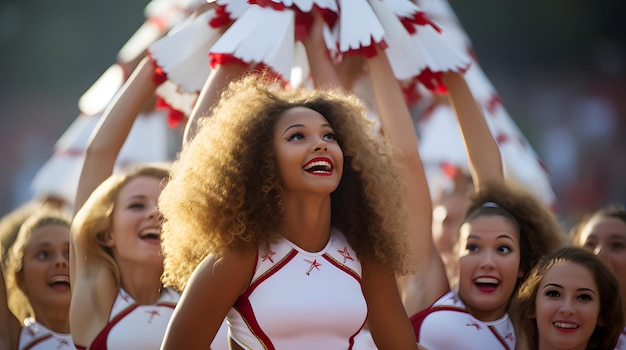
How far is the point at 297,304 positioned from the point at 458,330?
3.47ft

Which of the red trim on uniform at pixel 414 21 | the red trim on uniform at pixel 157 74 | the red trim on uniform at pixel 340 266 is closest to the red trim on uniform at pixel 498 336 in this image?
the red trim on uniform at pixel 340 266

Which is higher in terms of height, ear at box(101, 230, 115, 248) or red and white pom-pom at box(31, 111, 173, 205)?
ear at box(101, 230, 115, 248)

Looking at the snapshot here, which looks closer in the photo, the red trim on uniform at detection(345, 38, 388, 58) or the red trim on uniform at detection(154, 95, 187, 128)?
the red trim on uniform at detection(345, 38, 388, 58)

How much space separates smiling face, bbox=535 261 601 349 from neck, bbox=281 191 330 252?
0.94 metres

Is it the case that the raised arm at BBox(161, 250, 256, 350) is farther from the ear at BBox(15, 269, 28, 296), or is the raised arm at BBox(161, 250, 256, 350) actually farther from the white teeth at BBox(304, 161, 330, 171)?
the ear at BBox(15, 269, 28, 296)

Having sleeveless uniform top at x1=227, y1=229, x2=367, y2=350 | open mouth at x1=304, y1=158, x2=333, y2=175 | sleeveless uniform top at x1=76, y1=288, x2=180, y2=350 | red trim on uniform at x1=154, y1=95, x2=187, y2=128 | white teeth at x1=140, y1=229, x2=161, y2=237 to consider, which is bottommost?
sleeveless uniform top at x1=76, y1=288, x2=180, y2=350

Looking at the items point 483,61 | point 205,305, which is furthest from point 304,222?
point 483,61

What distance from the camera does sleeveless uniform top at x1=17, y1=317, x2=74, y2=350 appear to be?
4004mm

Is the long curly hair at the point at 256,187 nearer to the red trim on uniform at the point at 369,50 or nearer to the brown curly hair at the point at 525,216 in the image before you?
the red trim on uniform at the point at 369,50

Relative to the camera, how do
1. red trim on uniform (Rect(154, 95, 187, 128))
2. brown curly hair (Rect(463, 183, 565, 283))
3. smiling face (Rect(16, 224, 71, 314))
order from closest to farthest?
brown curly hair (Rect(463, 183, 565, 283)), smiling face (Rect(16, 224, 71, 314)), red trim on uniform (Rect(154, 95, 187, 128))

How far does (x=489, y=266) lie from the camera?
3781 millimetres

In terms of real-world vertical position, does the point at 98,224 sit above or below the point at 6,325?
above

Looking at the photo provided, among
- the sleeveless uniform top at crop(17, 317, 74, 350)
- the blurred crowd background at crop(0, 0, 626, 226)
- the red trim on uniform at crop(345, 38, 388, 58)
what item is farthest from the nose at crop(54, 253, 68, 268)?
the blurred crowd background at crop(0, 0, 626, 226)

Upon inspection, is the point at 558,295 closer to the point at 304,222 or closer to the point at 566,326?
the point at 566,326
